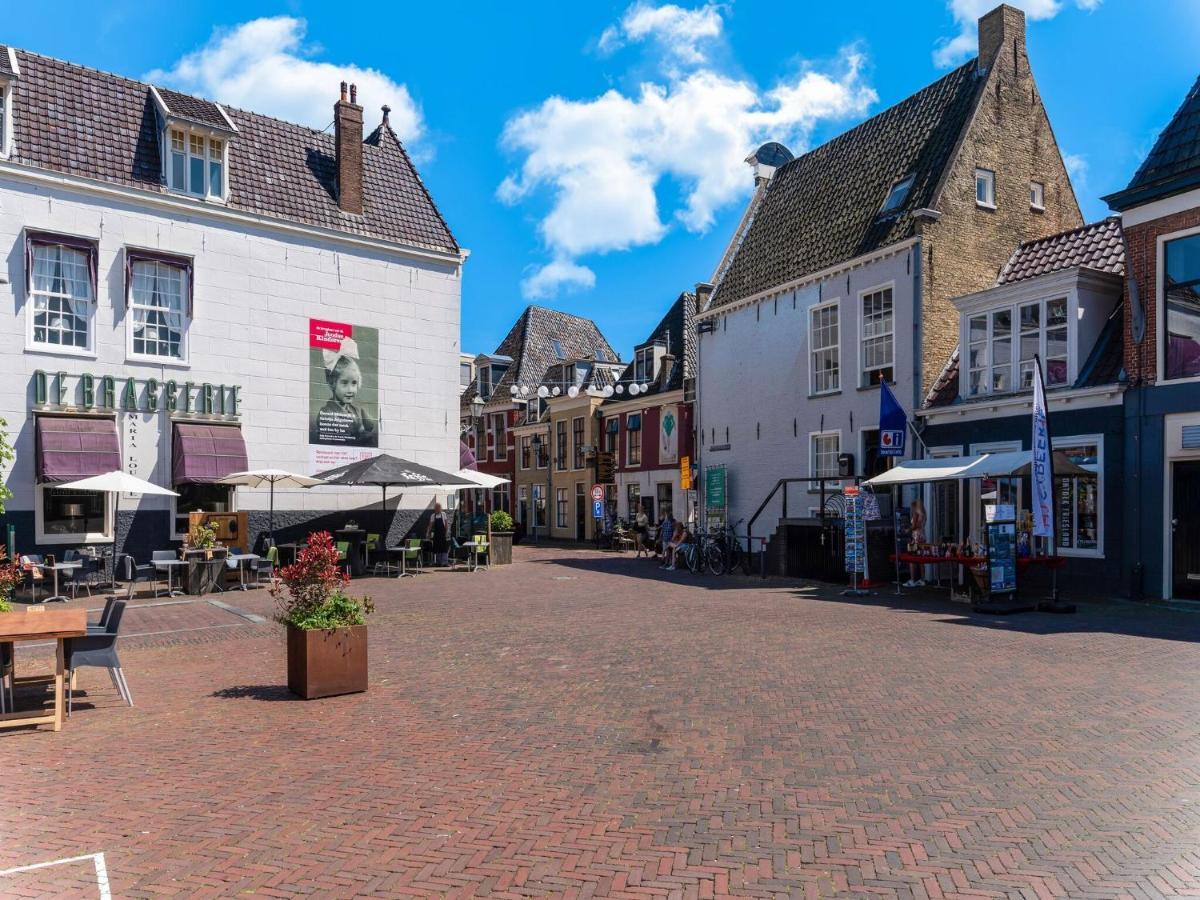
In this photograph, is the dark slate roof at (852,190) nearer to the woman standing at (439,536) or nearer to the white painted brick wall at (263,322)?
the white painted brick wall at (263,322)

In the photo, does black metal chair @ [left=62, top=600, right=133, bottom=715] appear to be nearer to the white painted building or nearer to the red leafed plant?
the red leafed plant

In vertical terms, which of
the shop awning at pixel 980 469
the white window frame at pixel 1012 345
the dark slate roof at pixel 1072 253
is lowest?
the shop awning at pixel 980 469

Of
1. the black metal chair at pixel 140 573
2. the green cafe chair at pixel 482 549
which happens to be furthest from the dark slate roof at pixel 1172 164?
the black metal chair at pixel 140 573

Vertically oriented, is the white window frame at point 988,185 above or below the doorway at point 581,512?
above

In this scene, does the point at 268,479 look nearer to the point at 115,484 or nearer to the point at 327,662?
the point at 115,484

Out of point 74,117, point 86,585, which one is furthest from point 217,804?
point 74,117

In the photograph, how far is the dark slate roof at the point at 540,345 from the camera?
41.9m

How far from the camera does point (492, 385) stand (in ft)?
142

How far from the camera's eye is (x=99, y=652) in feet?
24.1

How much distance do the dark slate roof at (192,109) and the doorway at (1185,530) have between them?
2082 centimetres

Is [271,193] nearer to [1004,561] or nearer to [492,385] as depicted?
[1004,561]

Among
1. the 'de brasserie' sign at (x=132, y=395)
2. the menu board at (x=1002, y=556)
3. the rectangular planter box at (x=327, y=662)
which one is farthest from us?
the 'de brasserie' sign at (x=132, y=395)

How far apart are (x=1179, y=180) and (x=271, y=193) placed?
18.9 meters

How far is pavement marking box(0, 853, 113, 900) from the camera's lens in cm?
397
